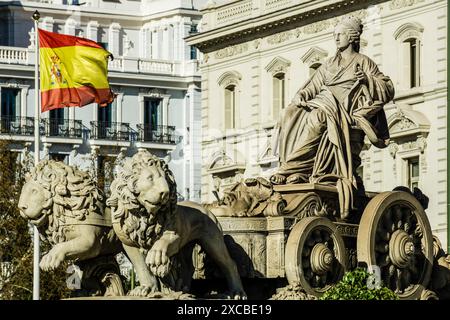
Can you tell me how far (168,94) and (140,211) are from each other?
8079cm

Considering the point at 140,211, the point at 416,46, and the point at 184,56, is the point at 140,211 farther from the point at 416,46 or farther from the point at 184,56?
the point at 184,56

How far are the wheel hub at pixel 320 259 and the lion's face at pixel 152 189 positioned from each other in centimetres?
220

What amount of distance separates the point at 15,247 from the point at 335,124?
3988 cm

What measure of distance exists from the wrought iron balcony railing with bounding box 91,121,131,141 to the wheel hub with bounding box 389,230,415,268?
246 feet

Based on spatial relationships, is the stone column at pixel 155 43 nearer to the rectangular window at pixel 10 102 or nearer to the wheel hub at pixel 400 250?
the rectangular window at pixel 10 102

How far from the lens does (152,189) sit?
2472 cm

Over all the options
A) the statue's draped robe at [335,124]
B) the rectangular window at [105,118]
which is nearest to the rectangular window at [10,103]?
the rectangular window at [105,118]

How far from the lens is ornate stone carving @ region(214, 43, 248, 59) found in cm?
8675

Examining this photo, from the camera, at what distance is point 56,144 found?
332 feet

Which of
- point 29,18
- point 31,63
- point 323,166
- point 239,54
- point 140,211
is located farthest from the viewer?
point 29,18

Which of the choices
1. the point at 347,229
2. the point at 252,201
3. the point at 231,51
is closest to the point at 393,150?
the point at 231,51

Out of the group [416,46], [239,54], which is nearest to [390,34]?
[416,46]

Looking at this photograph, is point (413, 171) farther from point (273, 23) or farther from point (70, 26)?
point (70, 26)

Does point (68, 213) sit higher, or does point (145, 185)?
point (145, 185)
